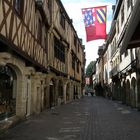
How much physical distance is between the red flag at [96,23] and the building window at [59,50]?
3.42 meters

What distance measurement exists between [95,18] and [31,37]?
6.42m

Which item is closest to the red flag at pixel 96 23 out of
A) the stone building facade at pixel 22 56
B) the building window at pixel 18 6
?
the stone building facade at pixel 22 56

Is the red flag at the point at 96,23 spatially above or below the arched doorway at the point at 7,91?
above

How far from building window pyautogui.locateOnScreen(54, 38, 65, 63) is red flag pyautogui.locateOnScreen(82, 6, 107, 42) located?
11.2 ft

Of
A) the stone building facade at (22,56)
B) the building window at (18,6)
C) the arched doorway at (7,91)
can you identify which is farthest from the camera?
the building window at (18,6)

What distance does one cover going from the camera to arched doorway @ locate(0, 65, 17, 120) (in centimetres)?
995

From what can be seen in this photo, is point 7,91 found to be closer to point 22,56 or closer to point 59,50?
point 22,56

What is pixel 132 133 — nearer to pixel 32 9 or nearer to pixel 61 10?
pixel 32 9

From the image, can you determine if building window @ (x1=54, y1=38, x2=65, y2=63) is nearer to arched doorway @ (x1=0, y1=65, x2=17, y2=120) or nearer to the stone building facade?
the stone building facade

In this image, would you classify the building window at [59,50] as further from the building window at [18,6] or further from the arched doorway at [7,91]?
the building window at [18,6]

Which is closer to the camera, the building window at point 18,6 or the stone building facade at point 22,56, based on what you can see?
the stone building facade at point 22,56

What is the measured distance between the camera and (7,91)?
10.6 metres

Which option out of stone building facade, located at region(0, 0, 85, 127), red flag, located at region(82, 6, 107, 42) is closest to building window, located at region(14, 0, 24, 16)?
stone building facade, located at region(0, 0, 85, 127)

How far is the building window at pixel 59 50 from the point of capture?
21.0m
